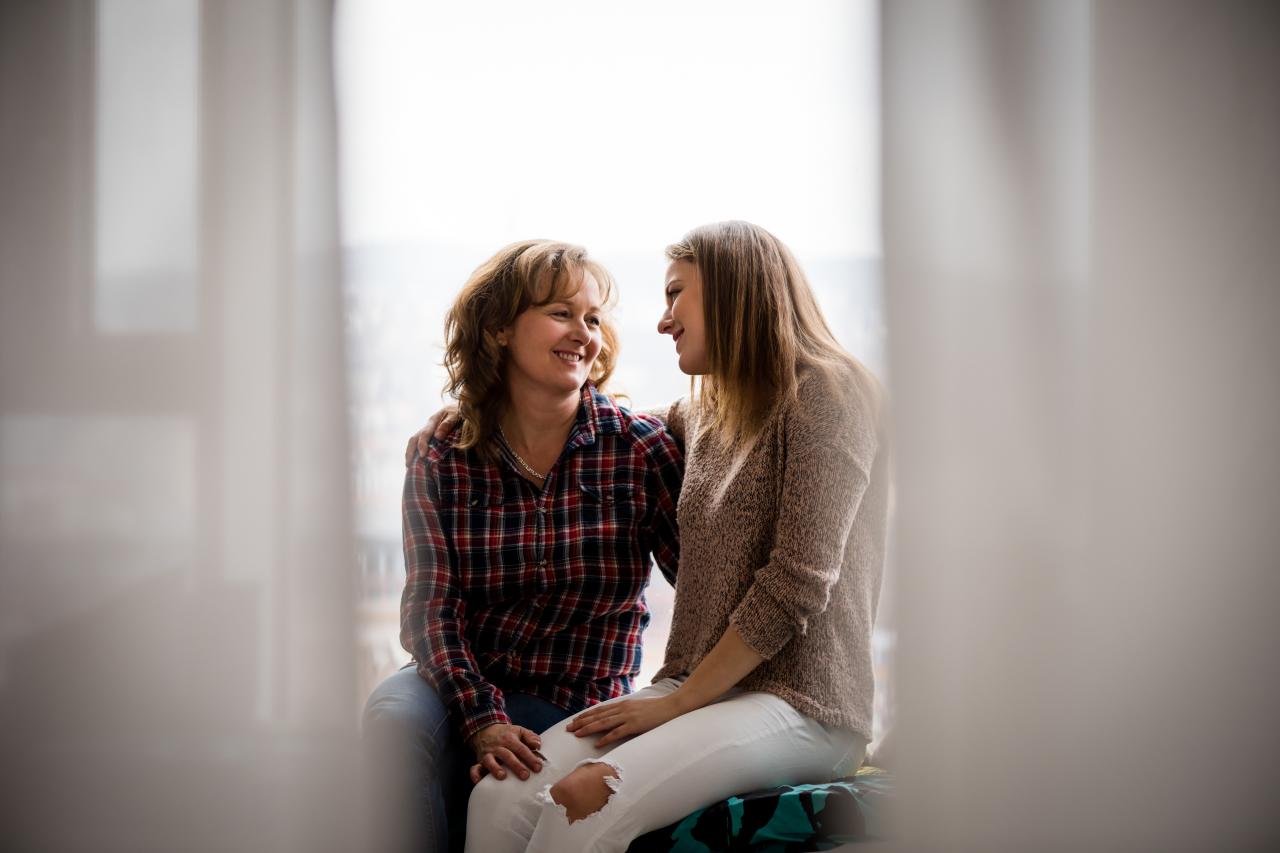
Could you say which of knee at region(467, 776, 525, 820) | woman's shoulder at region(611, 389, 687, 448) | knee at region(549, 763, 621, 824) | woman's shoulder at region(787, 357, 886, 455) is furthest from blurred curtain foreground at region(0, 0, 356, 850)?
woman's shoulder at region(787, 357, 886, 455)

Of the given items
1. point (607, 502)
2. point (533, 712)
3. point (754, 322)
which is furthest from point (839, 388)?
point (533, 712)

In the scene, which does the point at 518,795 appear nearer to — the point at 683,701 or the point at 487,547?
the point at 683,701

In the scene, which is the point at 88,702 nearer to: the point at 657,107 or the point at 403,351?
the point at 403,351

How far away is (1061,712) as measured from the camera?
41.0 inches

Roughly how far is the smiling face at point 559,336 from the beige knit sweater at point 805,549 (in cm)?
28

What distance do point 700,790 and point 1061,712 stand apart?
0.42 m

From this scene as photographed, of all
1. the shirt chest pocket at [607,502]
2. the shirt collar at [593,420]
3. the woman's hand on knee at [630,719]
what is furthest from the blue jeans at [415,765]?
the shirt collar at [593,420]

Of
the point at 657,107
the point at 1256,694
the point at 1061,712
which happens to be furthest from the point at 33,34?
the point at 1256,694

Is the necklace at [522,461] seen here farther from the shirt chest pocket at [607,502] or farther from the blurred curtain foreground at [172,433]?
the blurred curtain foreground at [172,433]

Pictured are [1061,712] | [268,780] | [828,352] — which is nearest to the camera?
[1061,712]

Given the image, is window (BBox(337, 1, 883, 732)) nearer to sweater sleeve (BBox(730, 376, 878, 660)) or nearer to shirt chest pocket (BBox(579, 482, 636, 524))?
sweater sleeve (BBox(730, 376, 878, 660))

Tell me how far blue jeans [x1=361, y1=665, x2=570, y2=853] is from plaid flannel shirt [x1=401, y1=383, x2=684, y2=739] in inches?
3.5

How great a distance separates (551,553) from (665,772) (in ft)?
1.34

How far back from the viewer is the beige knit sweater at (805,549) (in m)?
1.19
